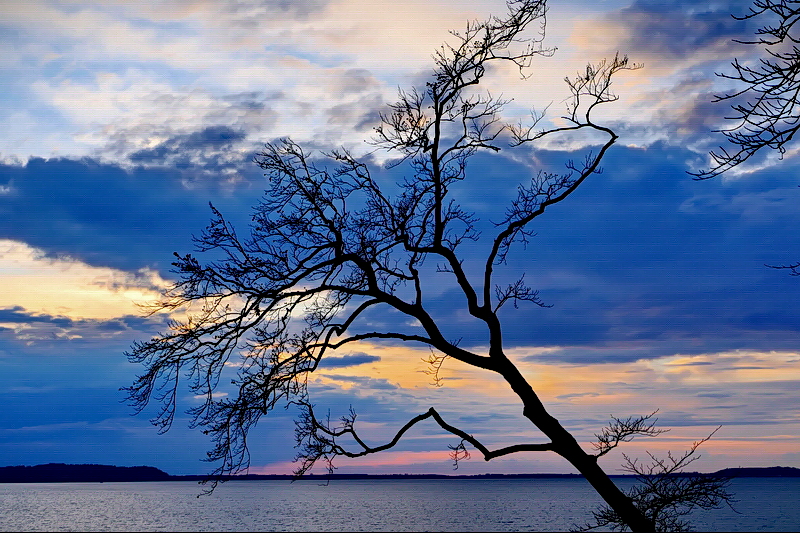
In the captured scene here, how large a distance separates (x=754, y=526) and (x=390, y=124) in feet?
278

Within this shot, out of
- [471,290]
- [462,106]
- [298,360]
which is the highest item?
[462,106]

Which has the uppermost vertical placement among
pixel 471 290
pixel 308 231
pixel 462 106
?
pixel 462 106

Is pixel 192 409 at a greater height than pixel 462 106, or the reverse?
pixel 462 106

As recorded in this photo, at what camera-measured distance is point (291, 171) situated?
9.20m

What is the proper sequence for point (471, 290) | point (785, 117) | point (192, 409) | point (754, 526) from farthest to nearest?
1. point (754, 526)
2. point (471, 290)
3. point (192, 409)
4. point (785, 117)

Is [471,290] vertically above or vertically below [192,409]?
above

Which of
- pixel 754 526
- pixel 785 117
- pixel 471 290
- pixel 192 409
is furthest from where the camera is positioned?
pixel 754 526

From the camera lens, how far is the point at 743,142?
6488 millimetres

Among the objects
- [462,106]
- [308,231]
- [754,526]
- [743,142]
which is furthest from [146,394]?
[754,526]

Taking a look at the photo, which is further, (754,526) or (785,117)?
(754,526)

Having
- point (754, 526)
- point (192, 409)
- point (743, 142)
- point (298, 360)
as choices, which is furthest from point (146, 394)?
point (754, 526)

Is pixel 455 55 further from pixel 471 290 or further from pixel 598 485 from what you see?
pixel 598 485

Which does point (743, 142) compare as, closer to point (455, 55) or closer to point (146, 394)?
point (455, 55)

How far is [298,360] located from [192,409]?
1385 millimetres
